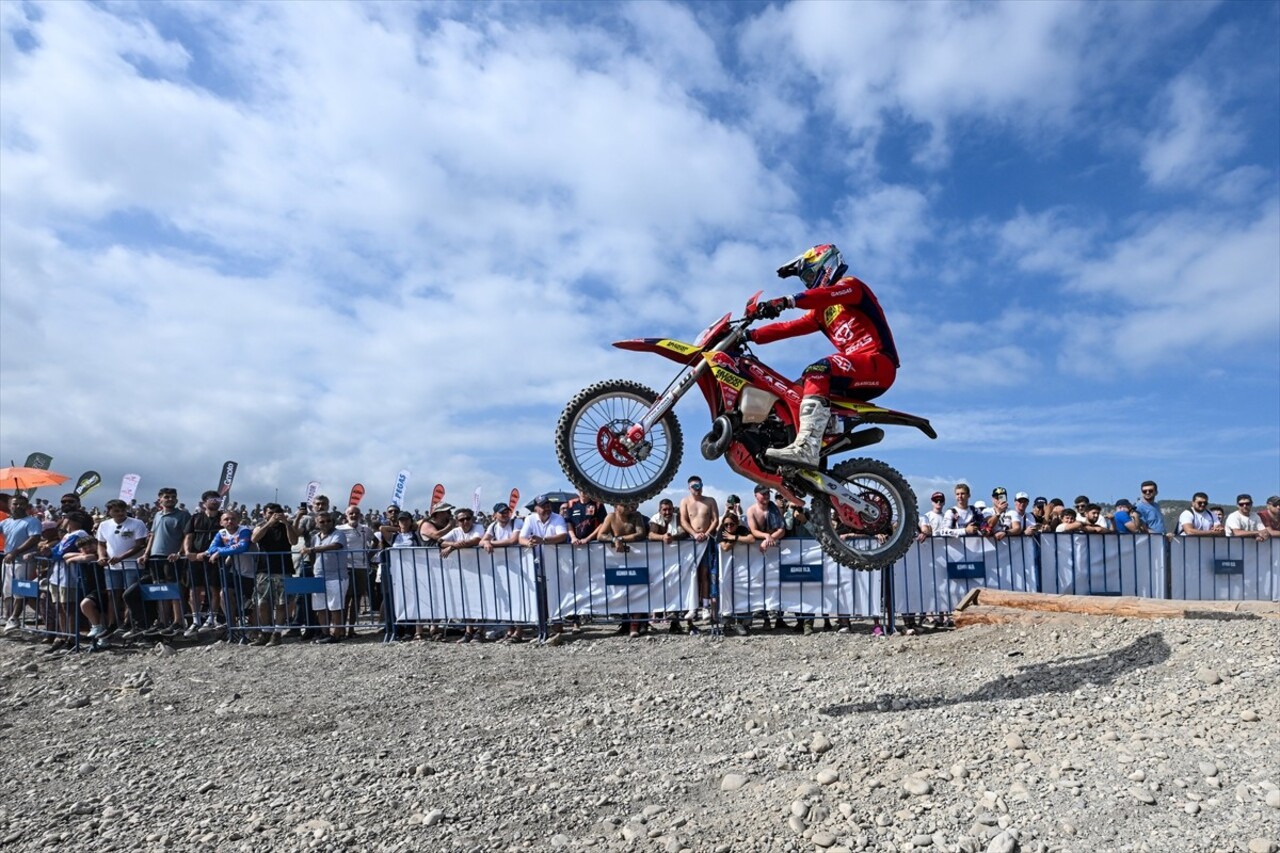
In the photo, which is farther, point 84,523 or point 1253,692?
point 84,523

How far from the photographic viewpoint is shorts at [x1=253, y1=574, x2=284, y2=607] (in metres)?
13.3

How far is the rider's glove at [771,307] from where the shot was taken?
7.63m

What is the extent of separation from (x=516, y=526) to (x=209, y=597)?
16.2ft

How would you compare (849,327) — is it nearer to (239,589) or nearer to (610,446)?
(610,446)

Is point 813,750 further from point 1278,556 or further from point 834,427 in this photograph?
point 1278,556

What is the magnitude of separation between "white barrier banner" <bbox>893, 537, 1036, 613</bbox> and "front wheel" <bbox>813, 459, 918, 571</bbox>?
4.69 meters

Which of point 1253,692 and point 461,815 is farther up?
point 1253,692

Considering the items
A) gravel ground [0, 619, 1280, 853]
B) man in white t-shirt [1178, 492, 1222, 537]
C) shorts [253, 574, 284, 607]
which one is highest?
man in white t-shirt [1178, 492, 1222, 537]

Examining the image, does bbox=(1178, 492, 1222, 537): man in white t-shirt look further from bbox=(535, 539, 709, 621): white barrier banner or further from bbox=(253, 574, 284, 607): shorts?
bbox=(253, 574, 284, 607): shorts

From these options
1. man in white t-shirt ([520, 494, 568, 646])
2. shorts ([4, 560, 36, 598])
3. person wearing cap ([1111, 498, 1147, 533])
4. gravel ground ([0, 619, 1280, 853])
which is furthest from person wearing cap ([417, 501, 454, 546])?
person wearing cap ([1111, 498, 1147, 533])

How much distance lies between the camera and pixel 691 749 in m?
7.48

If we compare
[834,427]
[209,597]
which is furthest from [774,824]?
[209,597]

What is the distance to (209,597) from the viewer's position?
13555 mm

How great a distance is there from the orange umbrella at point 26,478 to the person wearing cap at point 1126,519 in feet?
64.1
